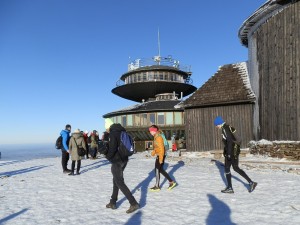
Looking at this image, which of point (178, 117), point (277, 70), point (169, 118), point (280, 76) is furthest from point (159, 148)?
point (178, 117)

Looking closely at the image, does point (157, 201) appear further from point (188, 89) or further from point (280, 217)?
point (188, 89)

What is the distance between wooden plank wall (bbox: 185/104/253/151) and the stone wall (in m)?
2.52

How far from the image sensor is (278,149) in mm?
15031

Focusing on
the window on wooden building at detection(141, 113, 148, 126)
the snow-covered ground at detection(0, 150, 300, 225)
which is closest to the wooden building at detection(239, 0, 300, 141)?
the snow-covered ground at detection(0, 150, 300, 225)

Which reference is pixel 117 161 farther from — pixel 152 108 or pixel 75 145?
pixel 152 108

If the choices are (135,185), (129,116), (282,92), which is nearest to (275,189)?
(135,185)

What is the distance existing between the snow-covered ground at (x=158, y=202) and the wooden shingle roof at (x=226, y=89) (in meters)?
9.34

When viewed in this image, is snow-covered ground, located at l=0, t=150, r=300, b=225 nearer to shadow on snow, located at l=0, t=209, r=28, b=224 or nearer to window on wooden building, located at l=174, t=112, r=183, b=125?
shadow on snow, located at l=0, t=209, r=28, b=224

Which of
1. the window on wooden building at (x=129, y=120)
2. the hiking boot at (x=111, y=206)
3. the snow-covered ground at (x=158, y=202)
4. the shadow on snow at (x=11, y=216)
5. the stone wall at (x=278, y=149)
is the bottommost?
the shadow on snow at (x=11, y=216)

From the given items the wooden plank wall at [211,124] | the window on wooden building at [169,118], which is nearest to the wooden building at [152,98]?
the window on wooden building at [169,118]

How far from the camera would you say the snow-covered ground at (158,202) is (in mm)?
5633

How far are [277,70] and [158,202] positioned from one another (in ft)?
38.5

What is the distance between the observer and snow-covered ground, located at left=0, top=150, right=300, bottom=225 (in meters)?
5.63

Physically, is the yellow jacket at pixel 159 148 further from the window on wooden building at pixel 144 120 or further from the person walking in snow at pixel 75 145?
the window on wooden building at pixel 144 120
